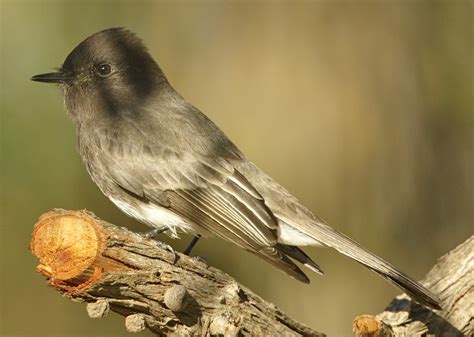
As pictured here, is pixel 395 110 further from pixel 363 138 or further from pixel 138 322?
pixel 138 322

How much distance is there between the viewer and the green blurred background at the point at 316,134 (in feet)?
29.3

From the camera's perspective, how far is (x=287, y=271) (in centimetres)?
528

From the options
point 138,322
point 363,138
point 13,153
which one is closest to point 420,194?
point 363,138

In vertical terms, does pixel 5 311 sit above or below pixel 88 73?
below

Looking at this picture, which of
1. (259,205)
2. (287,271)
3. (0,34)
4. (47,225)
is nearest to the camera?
(47,225)

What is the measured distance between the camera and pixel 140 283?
4449 mm

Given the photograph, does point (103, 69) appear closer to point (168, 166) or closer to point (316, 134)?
point (168, 166)

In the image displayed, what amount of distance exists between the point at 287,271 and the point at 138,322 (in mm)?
1157

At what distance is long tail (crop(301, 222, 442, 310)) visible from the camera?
504cm

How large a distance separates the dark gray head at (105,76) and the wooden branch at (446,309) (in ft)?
8.03

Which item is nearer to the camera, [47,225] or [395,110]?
[47,225]

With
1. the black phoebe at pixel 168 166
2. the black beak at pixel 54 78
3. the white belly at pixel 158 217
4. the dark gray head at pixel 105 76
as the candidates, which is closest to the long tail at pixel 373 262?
the black phoebe at pixel 168 166

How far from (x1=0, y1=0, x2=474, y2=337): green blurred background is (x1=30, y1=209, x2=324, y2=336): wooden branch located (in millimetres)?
3946

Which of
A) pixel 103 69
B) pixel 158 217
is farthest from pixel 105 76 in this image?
pixel 158 217
